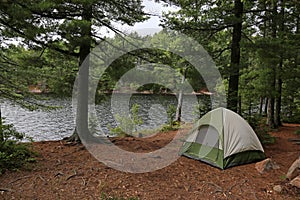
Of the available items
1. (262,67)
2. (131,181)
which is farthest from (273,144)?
(131,181)

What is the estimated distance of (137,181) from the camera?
4402mm

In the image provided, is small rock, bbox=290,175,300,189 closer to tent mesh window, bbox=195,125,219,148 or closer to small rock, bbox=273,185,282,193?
small rock, bbox=273,185,282,193

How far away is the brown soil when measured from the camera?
3.94 meters

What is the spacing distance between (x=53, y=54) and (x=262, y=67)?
24.7 ft

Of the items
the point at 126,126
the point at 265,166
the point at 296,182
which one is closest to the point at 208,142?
the point at 265,166

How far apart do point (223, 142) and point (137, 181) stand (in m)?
2.14

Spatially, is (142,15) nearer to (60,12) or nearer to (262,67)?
(60,12)

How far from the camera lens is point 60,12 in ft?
18.7

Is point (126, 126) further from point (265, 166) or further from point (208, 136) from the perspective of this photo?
point (265, 166)

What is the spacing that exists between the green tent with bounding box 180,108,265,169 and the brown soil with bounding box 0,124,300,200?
21 centimetres

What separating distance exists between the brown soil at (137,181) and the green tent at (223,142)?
0.69 feet

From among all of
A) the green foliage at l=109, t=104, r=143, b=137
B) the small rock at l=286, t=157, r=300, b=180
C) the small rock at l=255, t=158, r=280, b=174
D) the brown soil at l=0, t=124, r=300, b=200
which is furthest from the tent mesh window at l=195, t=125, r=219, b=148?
the green foliage at l=109, t=104, r=143, b=137

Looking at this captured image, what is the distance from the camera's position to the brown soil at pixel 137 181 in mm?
3941

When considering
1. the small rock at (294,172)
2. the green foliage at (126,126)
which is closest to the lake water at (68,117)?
the green foliage at (126,126)
